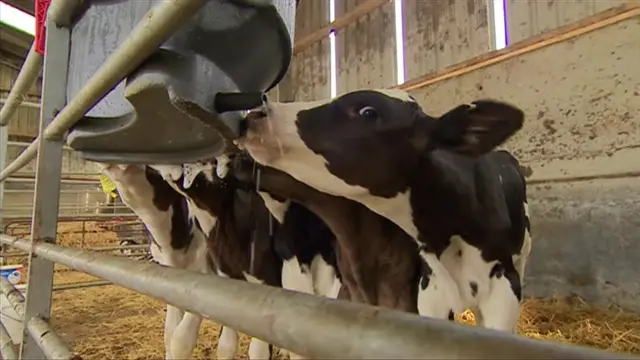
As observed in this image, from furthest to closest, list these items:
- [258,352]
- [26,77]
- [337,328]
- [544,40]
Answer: [544,40] < [258,352] < [26,77] < [337,328]

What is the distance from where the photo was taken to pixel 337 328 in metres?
0.24

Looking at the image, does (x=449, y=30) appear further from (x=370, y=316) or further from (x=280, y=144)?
(x=370, y=316)

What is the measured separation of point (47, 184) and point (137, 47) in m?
0.49

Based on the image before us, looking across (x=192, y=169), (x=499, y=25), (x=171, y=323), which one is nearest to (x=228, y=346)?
(x=171, y=323)

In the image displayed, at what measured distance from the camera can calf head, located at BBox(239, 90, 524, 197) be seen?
102 centimetres

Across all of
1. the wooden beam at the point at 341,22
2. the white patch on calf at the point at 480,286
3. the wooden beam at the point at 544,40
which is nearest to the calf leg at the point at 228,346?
the white patch on calf at the point at 480,286

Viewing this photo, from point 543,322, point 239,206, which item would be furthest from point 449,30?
point 239,206

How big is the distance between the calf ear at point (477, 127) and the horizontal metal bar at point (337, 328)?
2.66 ft

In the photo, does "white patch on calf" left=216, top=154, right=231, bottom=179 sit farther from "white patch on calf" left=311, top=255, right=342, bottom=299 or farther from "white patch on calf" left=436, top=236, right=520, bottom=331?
"white patch on calf" left=436, top=236, right=520, bottom=331

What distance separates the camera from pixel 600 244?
9.19 ft

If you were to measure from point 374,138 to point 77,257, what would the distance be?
26.6 inches

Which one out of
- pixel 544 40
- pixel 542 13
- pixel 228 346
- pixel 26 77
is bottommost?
pixel 228 346

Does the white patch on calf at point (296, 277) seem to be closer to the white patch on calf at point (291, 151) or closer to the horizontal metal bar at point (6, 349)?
the white patch on calf at point (291, 151)

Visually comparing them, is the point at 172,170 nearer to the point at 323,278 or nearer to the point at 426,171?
the point at 323,278
